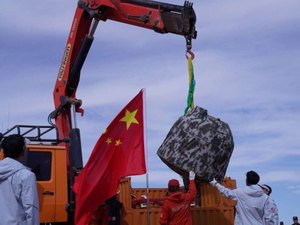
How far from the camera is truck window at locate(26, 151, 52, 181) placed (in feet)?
26.4

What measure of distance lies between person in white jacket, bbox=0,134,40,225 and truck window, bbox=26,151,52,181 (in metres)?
3.69

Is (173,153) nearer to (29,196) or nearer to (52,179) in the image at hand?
(52,179)

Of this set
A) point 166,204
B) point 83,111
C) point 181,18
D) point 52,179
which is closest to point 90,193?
point 52,179

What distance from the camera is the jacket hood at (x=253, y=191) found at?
7.46 m

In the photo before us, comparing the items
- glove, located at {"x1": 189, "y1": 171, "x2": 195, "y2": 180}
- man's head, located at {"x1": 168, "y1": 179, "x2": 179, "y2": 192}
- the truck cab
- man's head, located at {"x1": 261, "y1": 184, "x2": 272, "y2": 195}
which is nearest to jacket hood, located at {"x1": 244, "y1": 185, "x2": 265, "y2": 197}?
man's head, located at {"x1": 261, "y1": 184, "x2": 272, "y2": 195}

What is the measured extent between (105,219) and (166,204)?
3.74ft

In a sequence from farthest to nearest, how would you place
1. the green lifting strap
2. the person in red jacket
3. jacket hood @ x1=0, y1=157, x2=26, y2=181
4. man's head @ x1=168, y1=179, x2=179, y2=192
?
man's head @ x1=168, y1=179, x2=179, y2=192 < the person in red jacket < the green lifting strap < jacket hood @ x1=0, y1=157, x2=26, y2=181

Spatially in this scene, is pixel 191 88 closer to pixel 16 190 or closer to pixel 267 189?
pixel 267 189

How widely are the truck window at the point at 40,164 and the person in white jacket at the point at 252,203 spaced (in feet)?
8.85

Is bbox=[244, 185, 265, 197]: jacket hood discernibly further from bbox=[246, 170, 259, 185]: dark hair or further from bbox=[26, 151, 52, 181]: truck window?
bbox=[26, 151, 52, 181]: truck window

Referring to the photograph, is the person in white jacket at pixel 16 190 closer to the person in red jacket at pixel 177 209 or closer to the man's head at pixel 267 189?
the person in red jacket at pixel 177 209

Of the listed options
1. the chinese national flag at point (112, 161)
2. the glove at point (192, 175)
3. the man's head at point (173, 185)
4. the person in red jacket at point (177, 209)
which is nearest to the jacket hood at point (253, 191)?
the person in red jacket at point (177, 209)

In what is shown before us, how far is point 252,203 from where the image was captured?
743 cm

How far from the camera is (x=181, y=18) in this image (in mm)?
8680
